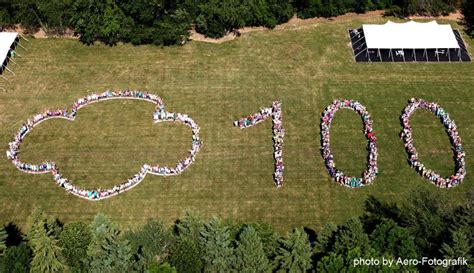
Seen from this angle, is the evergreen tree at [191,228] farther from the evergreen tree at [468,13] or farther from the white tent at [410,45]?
the evergreen tree at [468,13]

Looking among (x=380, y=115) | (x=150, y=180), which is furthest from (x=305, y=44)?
(x=150, y=180)

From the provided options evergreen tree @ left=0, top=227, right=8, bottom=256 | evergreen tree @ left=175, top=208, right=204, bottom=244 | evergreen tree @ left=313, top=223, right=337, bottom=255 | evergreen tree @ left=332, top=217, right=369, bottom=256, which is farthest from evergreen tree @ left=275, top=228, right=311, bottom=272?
evergreen tree @ left=0, top=227, right=8, bottom=256

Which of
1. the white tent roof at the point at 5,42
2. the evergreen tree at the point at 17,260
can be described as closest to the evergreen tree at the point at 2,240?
the evergreen tree at the point at 17,260

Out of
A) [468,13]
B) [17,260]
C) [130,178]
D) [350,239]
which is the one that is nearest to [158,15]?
[130,178]

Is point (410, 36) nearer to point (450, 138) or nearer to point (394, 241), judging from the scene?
point (450, 138)

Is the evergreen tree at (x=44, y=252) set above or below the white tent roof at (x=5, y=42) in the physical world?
below
